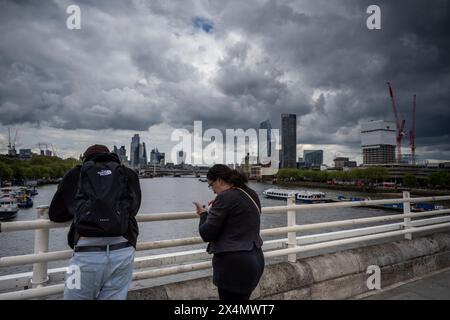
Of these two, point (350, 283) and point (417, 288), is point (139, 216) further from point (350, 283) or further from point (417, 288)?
point (417, 288)

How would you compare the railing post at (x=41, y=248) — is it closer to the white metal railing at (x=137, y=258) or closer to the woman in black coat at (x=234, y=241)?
the white metal railing at (x=137, y=258)

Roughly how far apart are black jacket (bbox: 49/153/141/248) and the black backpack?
0.11 m

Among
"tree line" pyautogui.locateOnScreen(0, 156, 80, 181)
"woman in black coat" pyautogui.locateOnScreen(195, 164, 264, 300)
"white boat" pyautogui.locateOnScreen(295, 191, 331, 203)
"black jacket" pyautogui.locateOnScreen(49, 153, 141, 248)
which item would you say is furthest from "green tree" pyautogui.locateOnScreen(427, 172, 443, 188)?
"black jacket" pyautogui.locateOnScreen(49, 153, 141, 248)

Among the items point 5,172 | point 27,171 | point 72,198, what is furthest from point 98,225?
point 27,171

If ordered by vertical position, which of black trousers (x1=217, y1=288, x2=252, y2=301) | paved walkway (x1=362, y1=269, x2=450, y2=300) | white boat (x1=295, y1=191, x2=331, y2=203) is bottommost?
white boat (x1=295, y1=191, x2=331, y2=203)

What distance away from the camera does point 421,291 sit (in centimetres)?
511

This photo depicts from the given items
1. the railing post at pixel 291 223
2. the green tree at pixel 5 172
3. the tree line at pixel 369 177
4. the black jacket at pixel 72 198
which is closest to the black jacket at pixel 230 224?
the black jacket at pixel 72 198

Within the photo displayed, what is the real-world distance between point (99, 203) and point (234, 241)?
116 cm

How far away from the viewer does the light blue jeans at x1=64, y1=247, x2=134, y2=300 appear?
254 centimetres

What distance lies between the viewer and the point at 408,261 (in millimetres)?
5887

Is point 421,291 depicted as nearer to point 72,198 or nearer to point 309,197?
point 72,198

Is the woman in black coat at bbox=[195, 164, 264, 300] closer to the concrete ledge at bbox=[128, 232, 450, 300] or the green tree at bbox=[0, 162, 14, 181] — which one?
the concrete ledge at bbox=[128, 232, 450, 300]

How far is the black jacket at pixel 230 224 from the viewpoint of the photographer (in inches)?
118
